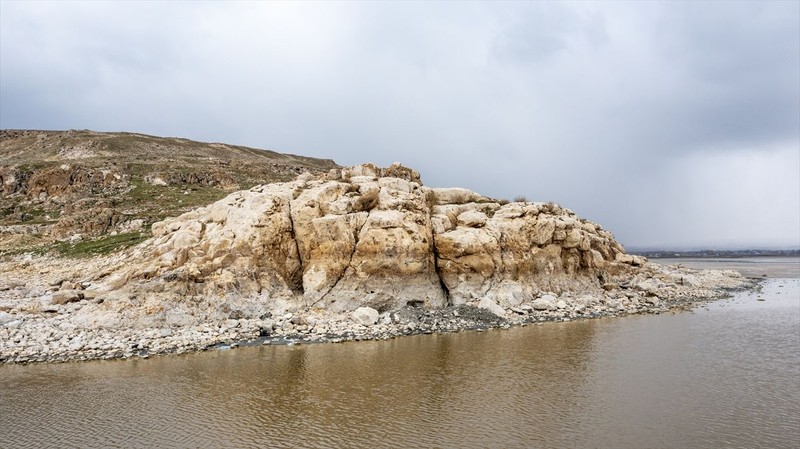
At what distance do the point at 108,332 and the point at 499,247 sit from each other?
30.2 metres

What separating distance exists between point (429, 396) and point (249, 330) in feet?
52.4

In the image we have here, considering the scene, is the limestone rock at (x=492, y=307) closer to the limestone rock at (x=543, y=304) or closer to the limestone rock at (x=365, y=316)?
the limestone rock at (x=543, y=304)

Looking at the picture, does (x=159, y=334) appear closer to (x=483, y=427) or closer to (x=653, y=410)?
(x=483, y=427)

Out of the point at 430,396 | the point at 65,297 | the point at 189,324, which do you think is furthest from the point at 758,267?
the point at 65,297

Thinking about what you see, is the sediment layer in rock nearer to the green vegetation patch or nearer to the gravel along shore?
the gravel along shore

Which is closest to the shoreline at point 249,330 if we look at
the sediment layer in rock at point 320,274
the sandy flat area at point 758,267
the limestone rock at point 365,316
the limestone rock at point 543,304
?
the limestone rock at point 543,304

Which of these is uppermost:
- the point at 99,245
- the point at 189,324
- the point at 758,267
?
the point at 99,245

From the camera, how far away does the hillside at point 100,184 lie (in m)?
60.2

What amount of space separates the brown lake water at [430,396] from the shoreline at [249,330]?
56.4 inches

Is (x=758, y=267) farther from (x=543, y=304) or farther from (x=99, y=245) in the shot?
(x=99, y=245)

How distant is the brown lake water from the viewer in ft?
56.1

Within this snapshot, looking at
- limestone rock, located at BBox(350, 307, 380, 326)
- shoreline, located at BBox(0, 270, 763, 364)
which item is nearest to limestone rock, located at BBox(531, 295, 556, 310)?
shoreline, located at BBox(0, 270, 763, 364)

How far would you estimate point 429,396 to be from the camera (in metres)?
21.2

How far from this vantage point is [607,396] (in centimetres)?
2108
